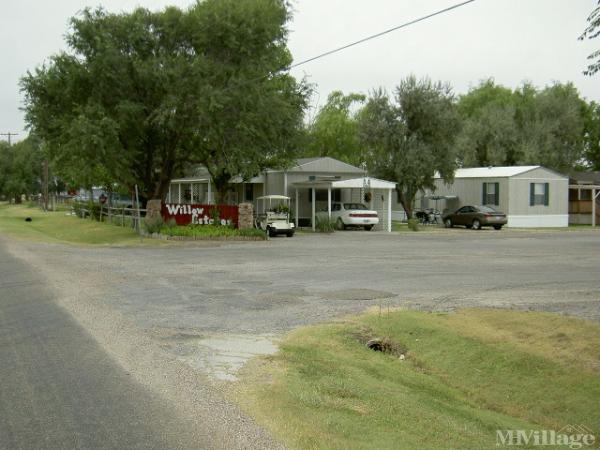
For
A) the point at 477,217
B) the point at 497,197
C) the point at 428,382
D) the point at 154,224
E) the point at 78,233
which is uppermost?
the point at 497,197

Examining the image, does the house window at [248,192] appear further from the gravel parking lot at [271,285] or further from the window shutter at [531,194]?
the gravel parking lot at [271,285]

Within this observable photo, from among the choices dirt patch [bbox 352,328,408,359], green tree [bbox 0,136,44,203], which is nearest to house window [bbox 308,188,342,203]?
dirt patch [bbox 352,328,408,359]

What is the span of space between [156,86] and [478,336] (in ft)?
78.8

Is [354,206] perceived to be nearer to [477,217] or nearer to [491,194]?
[477,217]

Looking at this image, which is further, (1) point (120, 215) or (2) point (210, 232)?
(1) point (120, 215)

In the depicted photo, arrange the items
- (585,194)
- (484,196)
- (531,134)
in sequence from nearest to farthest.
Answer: (484,196), (585,194), (531,134)

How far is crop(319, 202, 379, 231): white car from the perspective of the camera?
126 feet

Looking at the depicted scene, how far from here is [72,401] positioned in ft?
21.8

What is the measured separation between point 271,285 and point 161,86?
18.0m

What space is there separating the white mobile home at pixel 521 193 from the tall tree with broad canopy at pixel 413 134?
281 centimetres

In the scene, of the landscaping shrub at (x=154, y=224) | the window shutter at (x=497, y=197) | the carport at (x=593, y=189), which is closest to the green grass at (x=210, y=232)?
the landscaping shrub at (x=154, y=224)

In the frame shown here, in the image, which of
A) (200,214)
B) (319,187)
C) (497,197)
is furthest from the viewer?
(497,197)

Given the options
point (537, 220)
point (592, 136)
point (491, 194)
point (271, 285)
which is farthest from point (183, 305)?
point (592, 136)

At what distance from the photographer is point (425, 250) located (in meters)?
25.0
